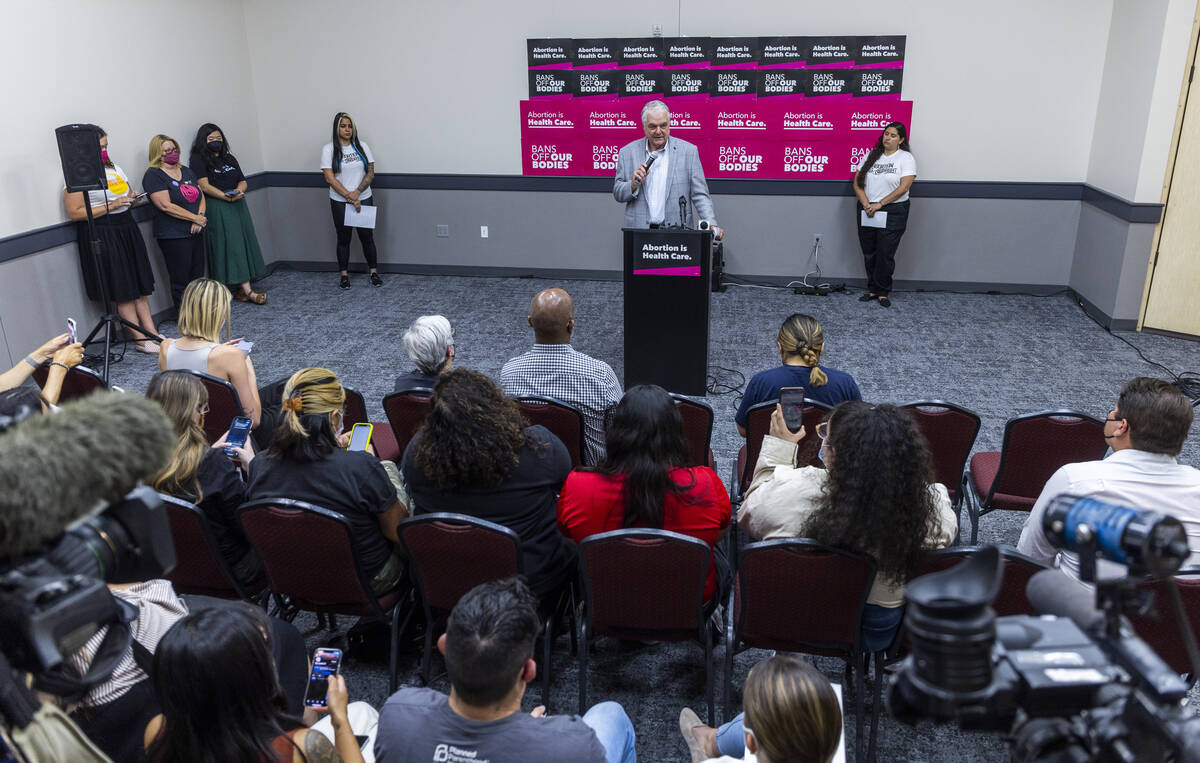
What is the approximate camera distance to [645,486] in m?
2.61

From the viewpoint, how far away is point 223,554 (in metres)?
2.82

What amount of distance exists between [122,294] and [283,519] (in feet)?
15.6

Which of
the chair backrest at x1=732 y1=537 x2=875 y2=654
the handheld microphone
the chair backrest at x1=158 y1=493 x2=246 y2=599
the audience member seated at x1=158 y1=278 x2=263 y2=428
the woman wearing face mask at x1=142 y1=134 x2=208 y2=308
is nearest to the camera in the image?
the handheld microphone

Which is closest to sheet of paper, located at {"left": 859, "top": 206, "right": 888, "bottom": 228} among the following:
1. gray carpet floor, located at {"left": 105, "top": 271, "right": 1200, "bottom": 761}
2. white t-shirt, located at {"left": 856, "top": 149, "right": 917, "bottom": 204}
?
white t-shirt, located at {"left": 856, "top": 149, "right": 917, "bottom": 204}

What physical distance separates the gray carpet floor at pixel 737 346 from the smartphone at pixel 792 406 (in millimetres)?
849

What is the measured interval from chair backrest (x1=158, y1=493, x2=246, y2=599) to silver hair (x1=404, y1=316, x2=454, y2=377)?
118cm

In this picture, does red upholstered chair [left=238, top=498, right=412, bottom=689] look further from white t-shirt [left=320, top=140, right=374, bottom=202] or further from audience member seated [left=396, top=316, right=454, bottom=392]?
white t-shirt [left=320, top=140, right=374, bottom=202]

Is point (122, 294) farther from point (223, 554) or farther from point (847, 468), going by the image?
point (847, 468)

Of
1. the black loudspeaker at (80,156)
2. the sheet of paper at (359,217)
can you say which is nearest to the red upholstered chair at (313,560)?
the black loudspeaker at (80,156)

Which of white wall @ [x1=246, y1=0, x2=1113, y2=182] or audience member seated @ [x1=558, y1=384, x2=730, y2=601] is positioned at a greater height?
white wall @ [x1=246, y1=0, x2=1113, y2=182]

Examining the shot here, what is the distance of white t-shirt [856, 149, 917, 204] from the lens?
23.7 feet

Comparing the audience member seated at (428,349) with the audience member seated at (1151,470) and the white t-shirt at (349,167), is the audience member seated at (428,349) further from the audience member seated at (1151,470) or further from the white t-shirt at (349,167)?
the white t-shirt at (349,167)

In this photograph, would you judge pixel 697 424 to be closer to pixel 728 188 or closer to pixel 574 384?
pixel 574 384

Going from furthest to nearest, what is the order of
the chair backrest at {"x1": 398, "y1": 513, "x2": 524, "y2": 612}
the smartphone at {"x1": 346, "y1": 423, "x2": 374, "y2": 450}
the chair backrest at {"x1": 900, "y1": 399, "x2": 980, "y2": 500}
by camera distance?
the chair backrest at {"x1": 900, "y1": 399, "x2": 980, "y2": 500}
the smartphone at {"x1": 346, "y1": 423, "x2": 374, "y2": 450}
the chair backrest at {"x1": 398, "y1": 513, "x2": 524, "y2": 612}
